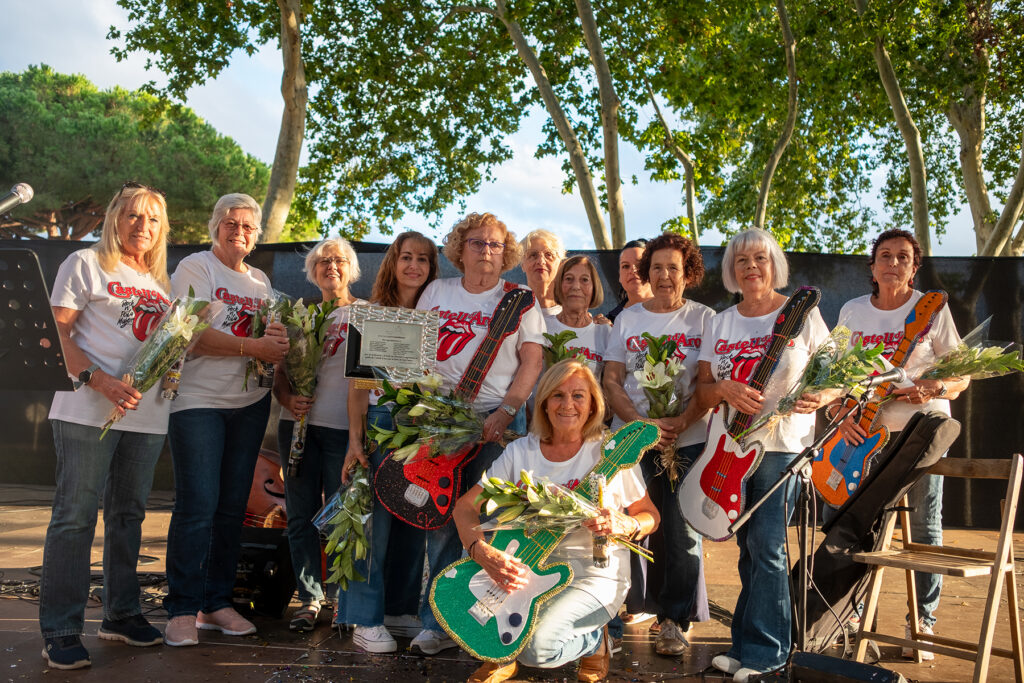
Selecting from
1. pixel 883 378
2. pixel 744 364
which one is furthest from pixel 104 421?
pixel 883 378

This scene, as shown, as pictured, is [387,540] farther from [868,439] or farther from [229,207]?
[868,439]

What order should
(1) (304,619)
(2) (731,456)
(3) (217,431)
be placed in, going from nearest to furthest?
(2) (731,456) < (3) (217,431) < (1) (304,619)

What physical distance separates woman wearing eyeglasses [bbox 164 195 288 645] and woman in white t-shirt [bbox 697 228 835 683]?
6.53 ft

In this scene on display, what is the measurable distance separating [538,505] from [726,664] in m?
1.12

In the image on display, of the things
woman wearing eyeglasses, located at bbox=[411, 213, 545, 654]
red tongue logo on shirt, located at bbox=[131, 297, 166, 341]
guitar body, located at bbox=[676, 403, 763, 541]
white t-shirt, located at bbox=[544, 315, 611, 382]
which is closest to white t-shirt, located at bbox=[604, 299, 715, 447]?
white t-shirt, located at bbox=[544, 315, 611, 382]

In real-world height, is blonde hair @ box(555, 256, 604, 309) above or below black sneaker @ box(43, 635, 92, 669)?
above

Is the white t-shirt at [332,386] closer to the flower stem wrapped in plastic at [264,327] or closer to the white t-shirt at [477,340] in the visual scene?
the flower stem wrapped in plastic at [264,327]

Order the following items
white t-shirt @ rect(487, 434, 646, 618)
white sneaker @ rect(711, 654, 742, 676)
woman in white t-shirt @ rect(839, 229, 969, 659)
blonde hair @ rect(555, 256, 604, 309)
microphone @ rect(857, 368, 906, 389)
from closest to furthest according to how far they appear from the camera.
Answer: microphone @ rect(857, 368, 906, 389), white t-shirt @ rect(487, 434, 646, 618), white sneaker @ rect(711, 654, 742, 676), woman in white t-shirt @ rect(839, 229, 969, 659), blonde hair @ rect(555, 256, 604, 309)

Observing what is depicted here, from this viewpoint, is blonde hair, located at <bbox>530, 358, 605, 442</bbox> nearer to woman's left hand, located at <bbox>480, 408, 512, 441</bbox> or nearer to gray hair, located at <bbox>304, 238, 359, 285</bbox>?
woman's left hand, located at <bbox>480, 408, 512, 441</bbox>

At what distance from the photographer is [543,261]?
14.4 feet

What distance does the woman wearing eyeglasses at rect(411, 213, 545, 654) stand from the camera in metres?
3.63

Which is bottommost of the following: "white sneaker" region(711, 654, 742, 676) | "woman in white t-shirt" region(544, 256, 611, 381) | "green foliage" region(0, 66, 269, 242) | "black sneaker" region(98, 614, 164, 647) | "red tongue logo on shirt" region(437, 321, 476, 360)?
"black sneaker" region(98, 614, 164, 647)

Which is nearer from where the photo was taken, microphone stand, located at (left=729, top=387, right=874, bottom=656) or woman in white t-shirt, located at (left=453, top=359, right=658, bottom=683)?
microphone stand, located at (left=729, top=387, right=874, bottom=656)

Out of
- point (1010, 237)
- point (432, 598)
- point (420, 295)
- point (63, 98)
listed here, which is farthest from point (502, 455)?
point (63, 98)
